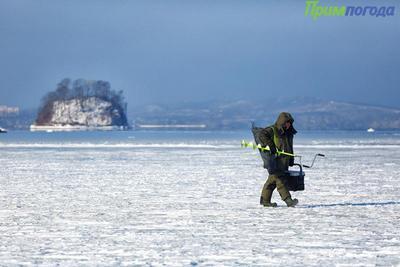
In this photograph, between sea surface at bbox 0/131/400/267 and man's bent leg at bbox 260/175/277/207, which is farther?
man's bent leg at bbox 260/175/277/207

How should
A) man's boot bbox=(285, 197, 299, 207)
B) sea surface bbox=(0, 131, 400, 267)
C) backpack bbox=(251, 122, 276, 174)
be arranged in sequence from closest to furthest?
sea surface bbox=(0, 131, 400, 267) < backpack bbox=(251, 122, 276, 174) < man's boot bbox=(285, 197, 299, 207)

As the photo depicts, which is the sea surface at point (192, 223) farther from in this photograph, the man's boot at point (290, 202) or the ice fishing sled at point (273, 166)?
the ice fishing sled at point (273, 166)

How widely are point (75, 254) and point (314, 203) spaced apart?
5.99 meters

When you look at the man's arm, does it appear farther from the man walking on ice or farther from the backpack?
the backpack

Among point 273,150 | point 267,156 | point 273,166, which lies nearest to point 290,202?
point 273,166

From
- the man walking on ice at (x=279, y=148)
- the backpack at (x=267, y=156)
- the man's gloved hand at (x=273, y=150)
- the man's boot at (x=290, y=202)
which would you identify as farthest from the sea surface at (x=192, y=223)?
the man's gloved hand at (x=273, y=150)

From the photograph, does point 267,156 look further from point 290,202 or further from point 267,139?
point 290,202

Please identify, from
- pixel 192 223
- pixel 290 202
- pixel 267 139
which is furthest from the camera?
pixel 290 202

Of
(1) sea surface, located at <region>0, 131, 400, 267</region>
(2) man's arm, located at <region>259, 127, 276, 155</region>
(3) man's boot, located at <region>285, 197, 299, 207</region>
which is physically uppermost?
(2) man's arm, located at <region>259, 127, 276, 155</region>

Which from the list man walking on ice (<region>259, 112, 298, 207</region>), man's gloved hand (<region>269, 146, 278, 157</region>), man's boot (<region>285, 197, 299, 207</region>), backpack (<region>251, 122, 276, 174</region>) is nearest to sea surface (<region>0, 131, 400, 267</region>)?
man's boot (<region>285, 197, 299, 207</region>)

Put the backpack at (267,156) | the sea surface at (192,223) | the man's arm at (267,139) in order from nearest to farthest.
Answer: the sea surface at (192,223), the man's arm at (267,139), the backpack at (267,156)

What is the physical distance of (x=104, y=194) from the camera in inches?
554

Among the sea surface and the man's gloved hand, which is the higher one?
the man's gloved hand

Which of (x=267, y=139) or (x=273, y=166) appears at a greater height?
(x=267, y=139)
